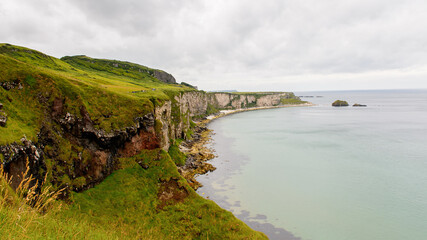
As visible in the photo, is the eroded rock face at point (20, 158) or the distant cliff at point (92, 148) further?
the distant cliff at point (92, 148)

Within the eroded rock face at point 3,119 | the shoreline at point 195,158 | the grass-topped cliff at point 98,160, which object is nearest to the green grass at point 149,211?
the grass-topped cliff at point 98,160

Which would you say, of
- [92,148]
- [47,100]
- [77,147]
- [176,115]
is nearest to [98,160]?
[92,148]

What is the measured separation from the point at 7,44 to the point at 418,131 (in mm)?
172352

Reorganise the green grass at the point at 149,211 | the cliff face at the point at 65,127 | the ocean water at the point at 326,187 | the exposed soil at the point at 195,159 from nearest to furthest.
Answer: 1. the cliff face at the point at 65,127
2. the green grass at the point at 149,211
3. the ocean water at the point at 326,187
4. the exposed soil at the point at 195,159

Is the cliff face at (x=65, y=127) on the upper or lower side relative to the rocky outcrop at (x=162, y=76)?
lower

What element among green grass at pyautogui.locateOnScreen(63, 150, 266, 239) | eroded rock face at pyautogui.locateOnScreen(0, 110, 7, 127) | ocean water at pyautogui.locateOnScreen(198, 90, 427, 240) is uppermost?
eroded rock face at pyautogui.locateOnScreen(0, 110, 7, 127)

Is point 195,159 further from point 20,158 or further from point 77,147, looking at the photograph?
point 20,158

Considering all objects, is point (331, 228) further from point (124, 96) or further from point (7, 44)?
point (7, 44)

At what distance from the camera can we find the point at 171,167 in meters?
37.1

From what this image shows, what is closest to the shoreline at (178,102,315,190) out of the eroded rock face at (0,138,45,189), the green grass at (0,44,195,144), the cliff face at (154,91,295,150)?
the cliff face at (154,91,295,150)

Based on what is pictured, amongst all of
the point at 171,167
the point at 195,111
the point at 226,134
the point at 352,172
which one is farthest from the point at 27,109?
the point at 195,111

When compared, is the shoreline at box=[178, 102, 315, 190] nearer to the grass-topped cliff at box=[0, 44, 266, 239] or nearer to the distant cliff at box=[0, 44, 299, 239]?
the distant cliff at box=[0, 44, 299, 239]

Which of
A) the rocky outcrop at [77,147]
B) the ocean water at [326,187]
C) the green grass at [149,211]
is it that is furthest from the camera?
the ocean water at [326,187]

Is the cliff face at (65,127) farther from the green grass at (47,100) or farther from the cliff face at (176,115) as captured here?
the cliff face at (176,115)
